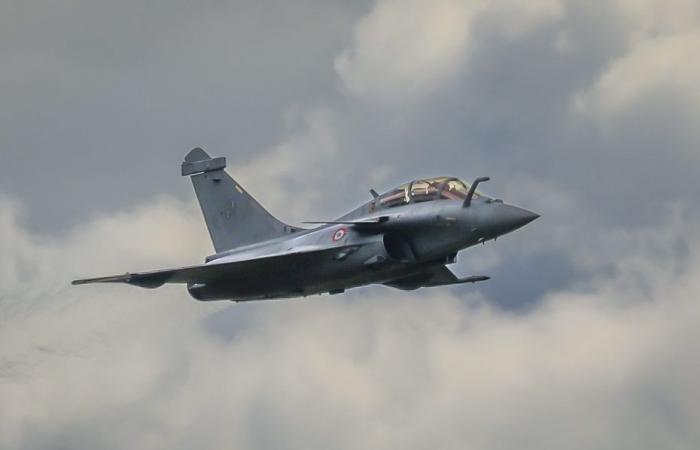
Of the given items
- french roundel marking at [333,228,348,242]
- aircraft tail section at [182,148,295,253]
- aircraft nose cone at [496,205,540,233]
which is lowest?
aircraft nose cone at [496,205,540,233]

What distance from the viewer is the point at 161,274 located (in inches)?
1864

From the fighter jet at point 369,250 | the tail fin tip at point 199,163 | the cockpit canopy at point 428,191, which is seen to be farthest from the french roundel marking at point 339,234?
the tail fin tip at point 199,163

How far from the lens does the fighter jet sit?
147ft

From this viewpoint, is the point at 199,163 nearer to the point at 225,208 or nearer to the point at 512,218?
the point at 225,208

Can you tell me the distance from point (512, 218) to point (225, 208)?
39.4ft

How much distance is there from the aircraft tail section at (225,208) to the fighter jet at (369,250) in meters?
0.94

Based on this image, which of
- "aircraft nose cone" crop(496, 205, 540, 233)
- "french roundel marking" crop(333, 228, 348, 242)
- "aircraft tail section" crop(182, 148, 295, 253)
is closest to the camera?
"aircraft nose cone" crop(496, 205, 540, 233)

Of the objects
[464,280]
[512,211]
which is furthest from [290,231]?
[512,211]

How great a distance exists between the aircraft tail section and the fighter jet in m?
0.94

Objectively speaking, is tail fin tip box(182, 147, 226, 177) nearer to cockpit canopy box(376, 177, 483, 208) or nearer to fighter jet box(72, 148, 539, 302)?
fighter jet box(72, 148, 539, 302)

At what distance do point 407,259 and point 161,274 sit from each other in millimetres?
7389

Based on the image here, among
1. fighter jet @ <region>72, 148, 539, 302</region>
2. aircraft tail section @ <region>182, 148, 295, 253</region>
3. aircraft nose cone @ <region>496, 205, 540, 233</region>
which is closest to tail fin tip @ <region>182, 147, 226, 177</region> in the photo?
aircraft tail section @ <region>182, 148, 295, 253</region>

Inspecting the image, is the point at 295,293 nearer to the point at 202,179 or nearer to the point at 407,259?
the point at 407,259

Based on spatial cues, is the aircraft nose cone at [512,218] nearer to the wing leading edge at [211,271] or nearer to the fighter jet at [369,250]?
the fighter jet at [369,250]
